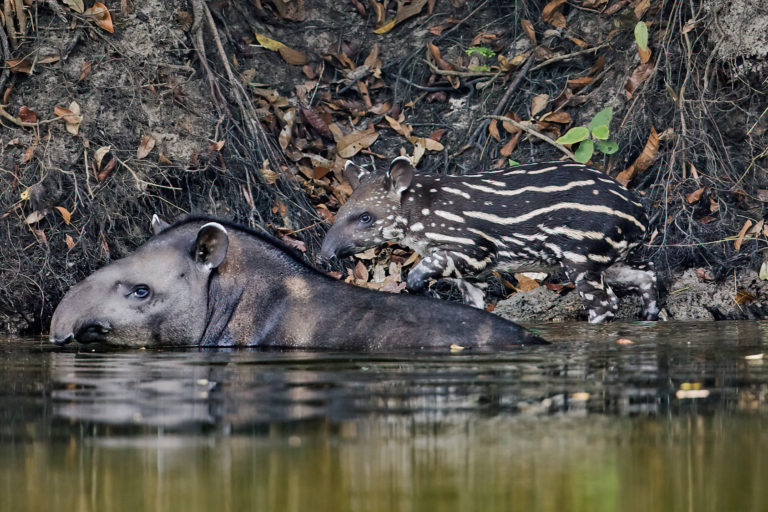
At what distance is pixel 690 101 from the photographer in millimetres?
10969

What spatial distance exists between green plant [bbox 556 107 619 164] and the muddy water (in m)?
4.96

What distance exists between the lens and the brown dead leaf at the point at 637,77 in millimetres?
11359

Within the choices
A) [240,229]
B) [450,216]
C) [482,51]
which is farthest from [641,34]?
[240,229]

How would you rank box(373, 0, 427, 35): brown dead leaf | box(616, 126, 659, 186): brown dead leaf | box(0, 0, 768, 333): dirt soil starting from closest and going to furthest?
box(0, 0, 768, 333): dirt soil < box(616, 126, 659, 186): brown dead leaf < box(373, 0, 427, 35): brown dead leaf

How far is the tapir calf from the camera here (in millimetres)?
9250

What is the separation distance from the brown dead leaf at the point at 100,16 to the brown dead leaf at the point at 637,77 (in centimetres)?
516

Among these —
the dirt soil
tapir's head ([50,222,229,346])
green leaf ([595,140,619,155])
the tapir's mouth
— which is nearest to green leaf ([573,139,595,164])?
green leaf ([595,140,619,155])

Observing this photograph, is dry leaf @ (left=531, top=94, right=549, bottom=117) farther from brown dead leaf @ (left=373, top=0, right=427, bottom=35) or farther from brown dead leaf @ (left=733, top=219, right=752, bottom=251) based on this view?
brown dead leaf @ (left=733, top=219, right=752, bottom=251)

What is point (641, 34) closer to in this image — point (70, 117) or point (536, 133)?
point (536, 133)

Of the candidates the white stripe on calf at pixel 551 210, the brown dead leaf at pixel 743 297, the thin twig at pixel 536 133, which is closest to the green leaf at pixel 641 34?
the thin twig at pixel 536 133

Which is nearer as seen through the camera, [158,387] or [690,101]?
[158,387]

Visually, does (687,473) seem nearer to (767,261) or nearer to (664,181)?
(767,261)

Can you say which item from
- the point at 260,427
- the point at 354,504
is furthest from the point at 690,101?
the point at 354,504

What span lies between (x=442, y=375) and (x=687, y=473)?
2.15 metres
